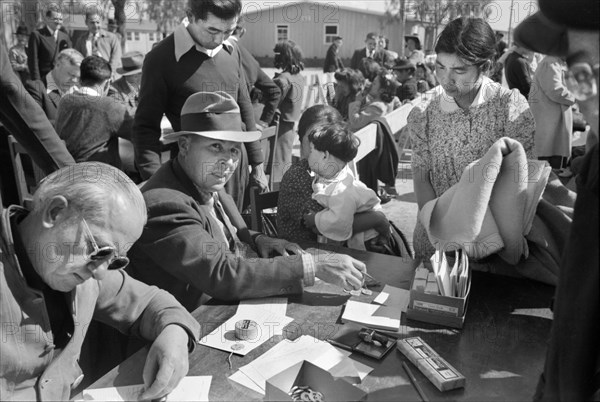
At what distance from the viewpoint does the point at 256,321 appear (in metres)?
2.05

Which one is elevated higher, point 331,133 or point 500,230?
point 331,133

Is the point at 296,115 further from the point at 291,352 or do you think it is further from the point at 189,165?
the point at 291,352

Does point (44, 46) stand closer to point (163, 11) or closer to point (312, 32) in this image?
point (163, 11)

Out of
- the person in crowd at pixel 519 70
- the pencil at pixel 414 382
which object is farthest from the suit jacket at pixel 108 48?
the pencil at pixel 414 382

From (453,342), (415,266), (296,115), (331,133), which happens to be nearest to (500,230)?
(415,266)

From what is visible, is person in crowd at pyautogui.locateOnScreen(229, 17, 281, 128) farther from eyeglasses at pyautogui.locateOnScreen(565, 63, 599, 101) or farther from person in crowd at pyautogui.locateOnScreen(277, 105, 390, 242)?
eyeglasses at pyautogui.locateOnScreen(565, 63, 599, 101)

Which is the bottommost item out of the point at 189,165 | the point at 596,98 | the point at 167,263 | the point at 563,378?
the point at 167,263

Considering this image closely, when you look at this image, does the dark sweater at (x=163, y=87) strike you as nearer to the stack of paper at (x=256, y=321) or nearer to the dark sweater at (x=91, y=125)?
the dark sweater at (x=91, y=125)

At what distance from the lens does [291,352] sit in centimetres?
184

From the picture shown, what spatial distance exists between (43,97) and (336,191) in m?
3.44

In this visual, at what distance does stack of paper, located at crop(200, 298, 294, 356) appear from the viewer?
188 cm

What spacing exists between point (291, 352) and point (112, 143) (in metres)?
3.14

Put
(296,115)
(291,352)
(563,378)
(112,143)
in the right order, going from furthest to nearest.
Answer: (296,115), (112,143), (291,352), (563,378)

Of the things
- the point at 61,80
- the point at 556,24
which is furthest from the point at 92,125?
the point at 556,24
